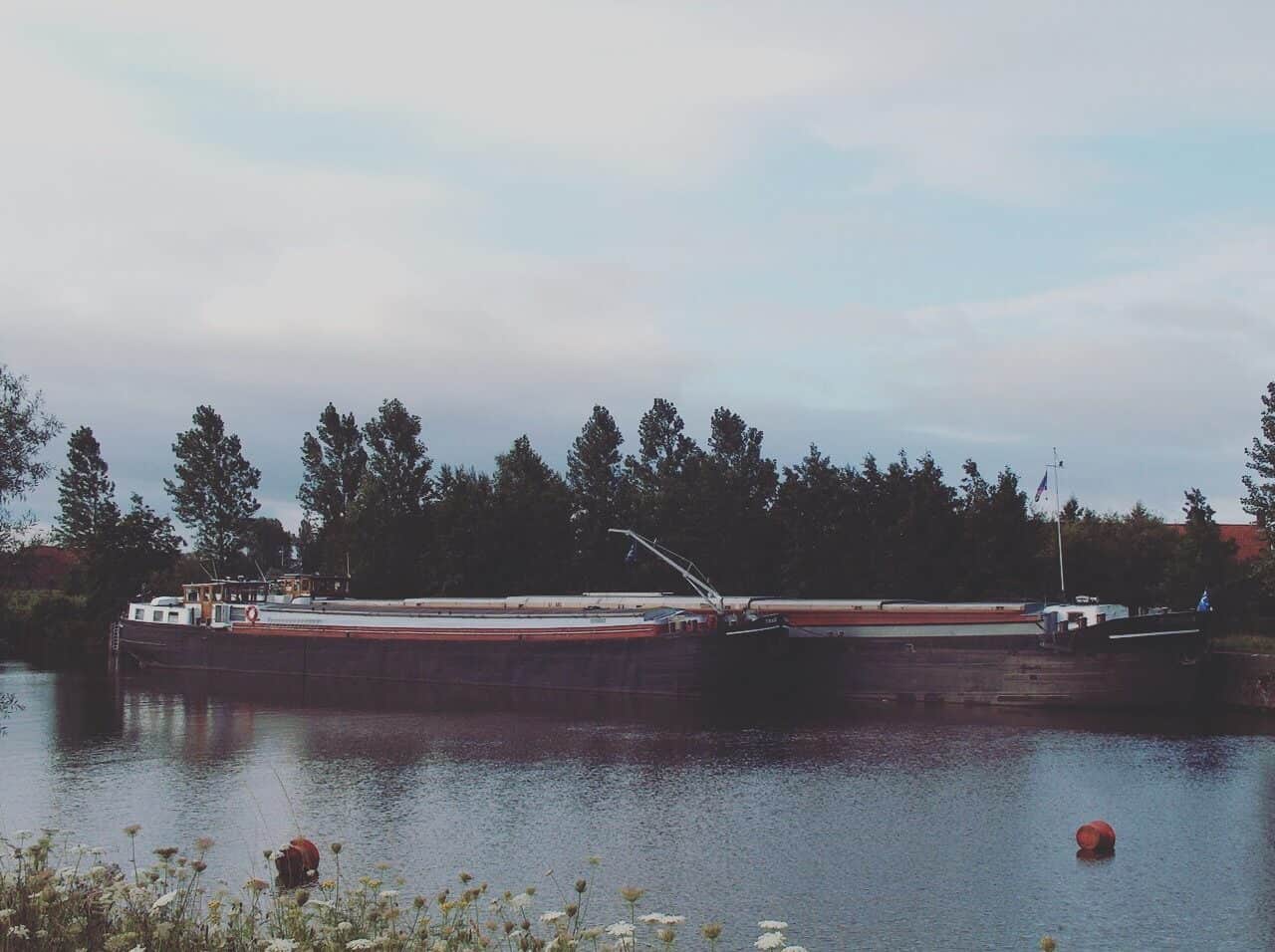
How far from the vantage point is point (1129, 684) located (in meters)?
66.3

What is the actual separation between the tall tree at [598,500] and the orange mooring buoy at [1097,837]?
8190 centimetres

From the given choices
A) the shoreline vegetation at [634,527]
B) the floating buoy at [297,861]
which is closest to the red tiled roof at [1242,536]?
the shoreline vegetation at [634,527]

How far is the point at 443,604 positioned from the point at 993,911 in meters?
70.8

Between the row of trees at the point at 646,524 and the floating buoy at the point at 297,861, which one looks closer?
the floating buoy at the point at 297,861

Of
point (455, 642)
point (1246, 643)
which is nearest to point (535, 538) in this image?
point (455, 642)

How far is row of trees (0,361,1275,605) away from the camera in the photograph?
9906cm

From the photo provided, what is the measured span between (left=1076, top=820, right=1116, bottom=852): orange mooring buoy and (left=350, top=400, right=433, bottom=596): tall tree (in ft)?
298

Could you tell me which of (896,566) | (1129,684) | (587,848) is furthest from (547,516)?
(587,848)

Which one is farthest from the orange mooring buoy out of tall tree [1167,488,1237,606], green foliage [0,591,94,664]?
green foliage [0,591,94,664]

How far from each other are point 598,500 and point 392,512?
20283mm

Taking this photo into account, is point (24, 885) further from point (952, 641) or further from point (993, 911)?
point (952, 641)

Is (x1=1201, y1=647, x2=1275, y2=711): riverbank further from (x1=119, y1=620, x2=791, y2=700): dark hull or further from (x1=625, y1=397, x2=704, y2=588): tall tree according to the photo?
(x1=625, y1=397, x2=704, y2=588): tall tree

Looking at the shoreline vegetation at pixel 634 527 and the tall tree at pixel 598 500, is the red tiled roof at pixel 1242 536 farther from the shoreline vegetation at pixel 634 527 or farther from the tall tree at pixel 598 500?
the tall tree at pixel 598 500

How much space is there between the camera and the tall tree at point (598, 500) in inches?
4690
